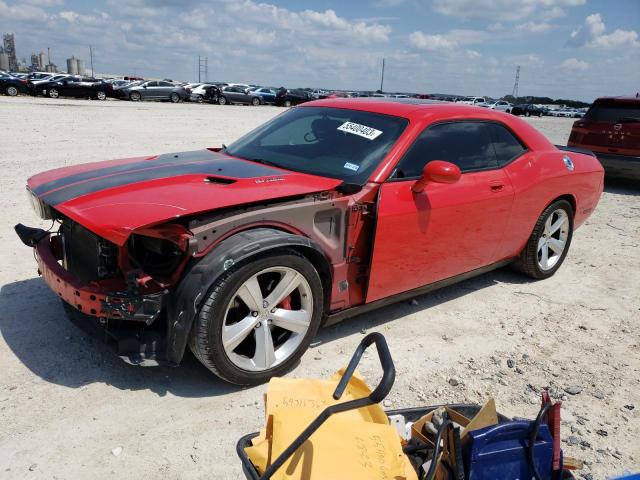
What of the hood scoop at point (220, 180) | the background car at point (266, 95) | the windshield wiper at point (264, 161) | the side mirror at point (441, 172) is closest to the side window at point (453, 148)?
the side mirror at point (441, 172)

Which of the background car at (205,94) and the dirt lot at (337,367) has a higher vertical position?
the background car at (205,94)

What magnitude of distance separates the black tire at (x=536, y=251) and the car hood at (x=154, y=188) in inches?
92.8

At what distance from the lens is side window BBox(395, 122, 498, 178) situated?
142 inches

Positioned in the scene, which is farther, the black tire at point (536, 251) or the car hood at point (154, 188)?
the black tire at point (536, 251)

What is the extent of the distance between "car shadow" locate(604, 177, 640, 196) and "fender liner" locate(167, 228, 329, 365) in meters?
9.26

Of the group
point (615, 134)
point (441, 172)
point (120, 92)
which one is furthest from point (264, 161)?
point (120, 92)

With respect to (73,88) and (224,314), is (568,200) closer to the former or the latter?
(224,314)

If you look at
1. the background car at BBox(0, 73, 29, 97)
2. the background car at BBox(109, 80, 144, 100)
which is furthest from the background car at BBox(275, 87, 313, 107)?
the background car at BBox(0, 73, 29, 97)

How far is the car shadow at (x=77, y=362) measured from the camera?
302 centimetres

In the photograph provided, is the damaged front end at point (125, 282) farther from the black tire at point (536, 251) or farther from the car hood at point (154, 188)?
the black tire at point (536, 251)

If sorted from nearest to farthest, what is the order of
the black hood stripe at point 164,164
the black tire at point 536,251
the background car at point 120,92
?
the black hood stripe at point 164,164 → the black tire at point 536,251 → the background car at point 120,92

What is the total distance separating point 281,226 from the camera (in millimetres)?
3027

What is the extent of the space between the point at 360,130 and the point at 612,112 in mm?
7651

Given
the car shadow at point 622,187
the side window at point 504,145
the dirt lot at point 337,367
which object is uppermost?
the side window at point 504,145
